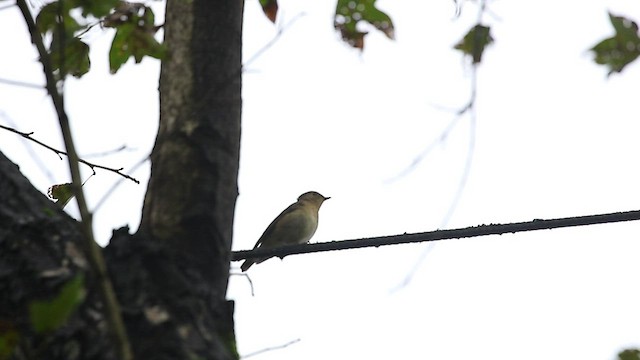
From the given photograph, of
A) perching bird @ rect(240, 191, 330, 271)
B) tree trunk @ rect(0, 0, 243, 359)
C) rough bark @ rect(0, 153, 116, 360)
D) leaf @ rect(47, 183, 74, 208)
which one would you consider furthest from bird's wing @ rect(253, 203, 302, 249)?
rough bark @ rect(0, 153, 116, 360)

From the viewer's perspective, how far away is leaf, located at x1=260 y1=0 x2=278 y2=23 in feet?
11.4

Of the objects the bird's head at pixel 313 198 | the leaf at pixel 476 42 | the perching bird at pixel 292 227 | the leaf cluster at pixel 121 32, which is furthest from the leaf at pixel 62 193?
the bird's head at pixel 313 198

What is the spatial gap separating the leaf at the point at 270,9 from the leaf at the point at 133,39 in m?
0.45

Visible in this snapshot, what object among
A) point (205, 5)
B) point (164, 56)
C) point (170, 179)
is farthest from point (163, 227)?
point (205, 5)

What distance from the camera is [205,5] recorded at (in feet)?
9.45

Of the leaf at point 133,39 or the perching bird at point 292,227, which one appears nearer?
the leaf at point 133,39

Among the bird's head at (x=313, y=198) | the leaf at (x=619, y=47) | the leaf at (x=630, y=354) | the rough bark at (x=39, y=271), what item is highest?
the bird's head at (x=313, y=198)

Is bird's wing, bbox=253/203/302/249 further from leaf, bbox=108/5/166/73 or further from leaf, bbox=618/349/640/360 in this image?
leaf, bbox=618/349/640/360

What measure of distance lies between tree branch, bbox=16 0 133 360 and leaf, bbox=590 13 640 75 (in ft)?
6.14

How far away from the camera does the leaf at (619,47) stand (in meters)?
2.94

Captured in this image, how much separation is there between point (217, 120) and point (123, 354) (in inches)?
53.3

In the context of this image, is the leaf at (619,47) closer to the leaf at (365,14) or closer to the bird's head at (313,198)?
the leaf at (365,14)

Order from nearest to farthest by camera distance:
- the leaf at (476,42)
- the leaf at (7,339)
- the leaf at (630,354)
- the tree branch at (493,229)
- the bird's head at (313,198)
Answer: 1. the leaf at (7,339)
2. the leaf at (630,354)
3. the leaf at (476,42)
4. the tree branch at (493,229)
5. the bird's head at (313,198)

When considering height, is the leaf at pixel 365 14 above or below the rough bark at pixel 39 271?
above
